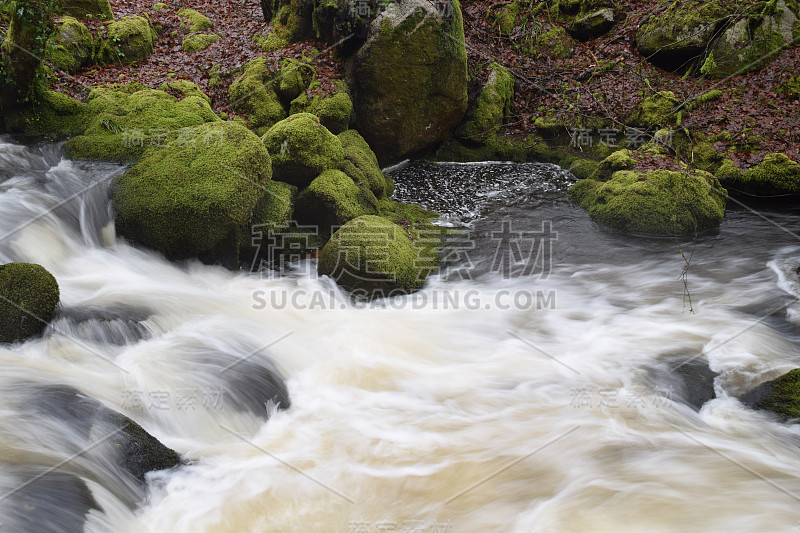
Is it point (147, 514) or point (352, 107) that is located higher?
point (352, 107)

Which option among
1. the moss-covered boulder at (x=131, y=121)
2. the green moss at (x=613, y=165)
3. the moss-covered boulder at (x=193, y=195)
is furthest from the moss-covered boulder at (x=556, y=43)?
the moss-covered boulder at (x=193, y=195)

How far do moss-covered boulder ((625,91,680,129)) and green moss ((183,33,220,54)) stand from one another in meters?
8.84

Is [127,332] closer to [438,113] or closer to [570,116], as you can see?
[438,113]

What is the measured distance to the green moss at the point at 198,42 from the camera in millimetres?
10398

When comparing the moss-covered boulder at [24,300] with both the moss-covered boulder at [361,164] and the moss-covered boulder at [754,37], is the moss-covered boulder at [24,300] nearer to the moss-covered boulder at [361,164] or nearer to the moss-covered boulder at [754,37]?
the moss-covered boulder at [361,164]

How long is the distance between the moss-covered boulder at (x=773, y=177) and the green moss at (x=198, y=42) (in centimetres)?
1046

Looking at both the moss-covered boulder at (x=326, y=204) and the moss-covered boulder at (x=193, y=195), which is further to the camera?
the moss-covered boulder at (x=326, y=204)

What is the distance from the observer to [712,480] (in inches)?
144

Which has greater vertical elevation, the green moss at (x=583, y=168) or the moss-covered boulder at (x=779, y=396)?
the green moss at (x=583, y=168)

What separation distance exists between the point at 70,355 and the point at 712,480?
A: 5.07 metres

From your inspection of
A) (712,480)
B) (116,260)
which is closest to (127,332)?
(116,260)

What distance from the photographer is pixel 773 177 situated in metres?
9.09

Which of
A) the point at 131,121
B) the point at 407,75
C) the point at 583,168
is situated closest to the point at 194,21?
the point at 131,121

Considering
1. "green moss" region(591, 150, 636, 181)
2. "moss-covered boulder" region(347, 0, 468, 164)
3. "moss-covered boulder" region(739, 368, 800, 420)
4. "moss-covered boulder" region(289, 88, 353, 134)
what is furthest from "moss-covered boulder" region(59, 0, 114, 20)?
"moss-covered boulder" region(739, 368, 800, 420)
